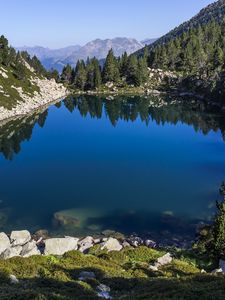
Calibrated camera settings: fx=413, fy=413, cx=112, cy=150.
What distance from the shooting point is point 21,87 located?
458 ft

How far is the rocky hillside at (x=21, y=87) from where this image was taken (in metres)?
123

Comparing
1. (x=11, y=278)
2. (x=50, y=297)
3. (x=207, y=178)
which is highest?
(x=50, y=297)

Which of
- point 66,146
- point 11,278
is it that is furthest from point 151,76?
point 11,278

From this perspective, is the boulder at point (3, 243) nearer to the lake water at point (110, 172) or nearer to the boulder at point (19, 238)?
the boulder at point (19, 238)

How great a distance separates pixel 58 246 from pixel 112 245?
503 cm

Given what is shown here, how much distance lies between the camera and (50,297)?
18.1 meters

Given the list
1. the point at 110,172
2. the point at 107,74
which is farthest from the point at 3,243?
the point at 107,74

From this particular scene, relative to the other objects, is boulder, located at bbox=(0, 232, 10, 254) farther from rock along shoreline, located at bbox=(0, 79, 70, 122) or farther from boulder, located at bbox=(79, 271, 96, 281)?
rock along shoreline, located at bbox=(0, 79, 70, 122)

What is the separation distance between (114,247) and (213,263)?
27.6 ft

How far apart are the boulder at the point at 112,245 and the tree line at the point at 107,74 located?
156249mm

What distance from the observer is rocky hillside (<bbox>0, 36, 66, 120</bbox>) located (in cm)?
12253

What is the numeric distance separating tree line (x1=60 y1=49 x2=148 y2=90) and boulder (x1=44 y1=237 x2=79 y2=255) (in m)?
158

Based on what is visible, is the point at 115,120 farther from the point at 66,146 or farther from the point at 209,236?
the point at 209,236

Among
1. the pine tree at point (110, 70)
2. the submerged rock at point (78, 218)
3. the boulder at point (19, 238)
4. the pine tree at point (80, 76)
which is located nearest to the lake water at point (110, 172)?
the submerged rock at point (78, 218)
